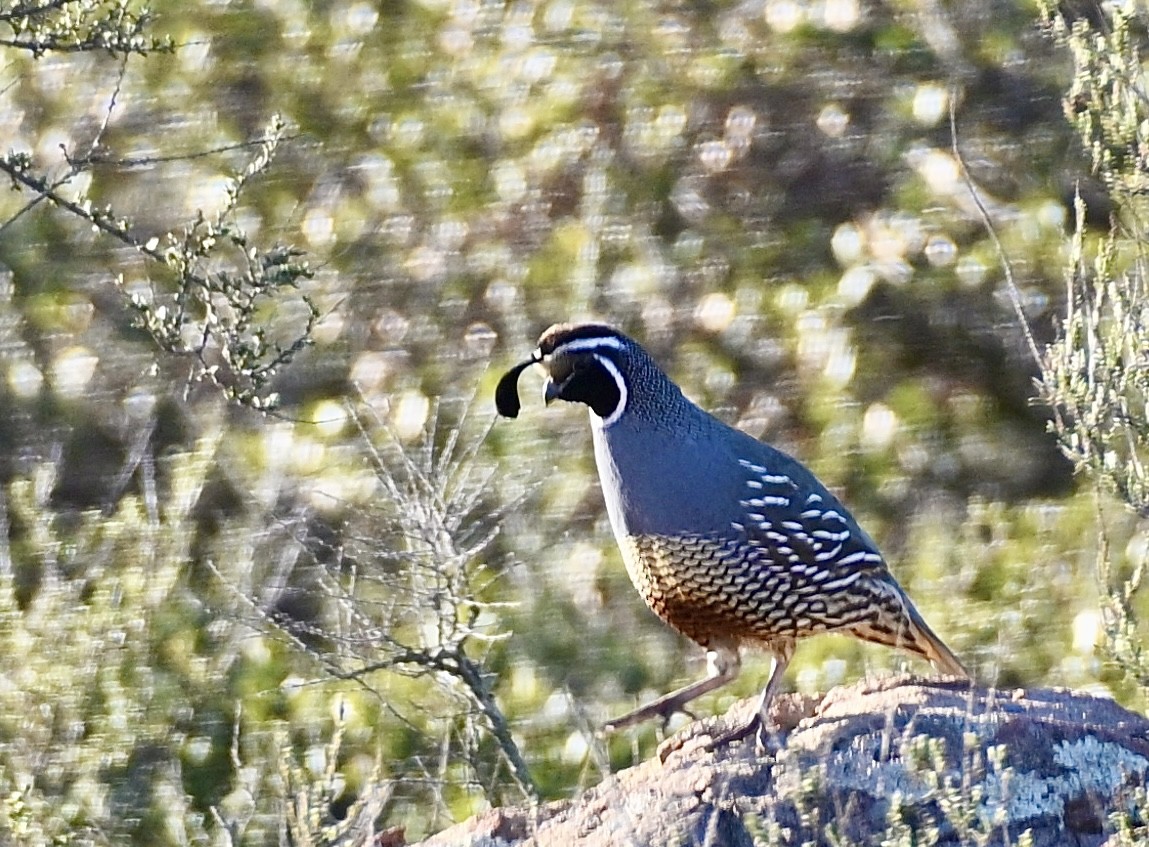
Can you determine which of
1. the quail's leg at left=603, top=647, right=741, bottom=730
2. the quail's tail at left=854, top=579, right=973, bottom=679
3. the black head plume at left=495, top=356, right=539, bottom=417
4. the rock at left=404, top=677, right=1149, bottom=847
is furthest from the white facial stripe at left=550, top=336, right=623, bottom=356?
the rock at left=404, top=677, right=1149, bottom=847

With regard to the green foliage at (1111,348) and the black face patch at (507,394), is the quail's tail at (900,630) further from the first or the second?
the black face patch at (507,394)

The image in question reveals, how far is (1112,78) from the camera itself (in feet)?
13.2

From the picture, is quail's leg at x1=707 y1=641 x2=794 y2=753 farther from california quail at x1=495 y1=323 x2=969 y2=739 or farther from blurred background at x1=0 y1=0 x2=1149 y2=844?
blurred background at x1=0 y1=0 x2=1149 y2=844

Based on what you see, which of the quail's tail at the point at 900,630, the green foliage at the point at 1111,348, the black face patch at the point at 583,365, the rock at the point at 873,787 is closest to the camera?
the rock at the point at 873,787

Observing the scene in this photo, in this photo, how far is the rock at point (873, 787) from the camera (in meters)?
3.40

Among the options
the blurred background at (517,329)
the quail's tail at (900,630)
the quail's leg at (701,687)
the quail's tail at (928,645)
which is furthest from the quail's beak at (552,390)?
the blurred background at (517,329)

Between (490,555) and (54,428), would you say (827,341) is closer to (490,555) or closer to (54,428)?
(490,555)

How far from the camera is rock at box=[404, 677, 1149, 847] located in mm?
3402

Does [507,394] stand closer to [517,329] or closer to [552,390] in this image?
[552,390]

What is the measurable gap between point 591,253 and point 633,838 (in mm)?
4562

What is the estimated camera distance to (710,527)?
171 inches

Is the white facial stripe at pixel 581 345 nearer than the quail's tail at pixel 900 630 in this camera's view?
Yes

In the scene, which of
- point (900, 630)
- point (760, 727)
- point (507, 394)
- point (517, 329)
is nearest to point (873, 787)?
point (760, 727)

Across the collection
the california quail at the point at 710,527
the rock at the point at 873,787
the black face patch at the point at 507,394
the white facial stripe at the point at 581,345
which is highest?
the white facial stripe at the point at 581,345
